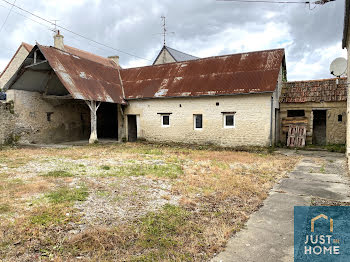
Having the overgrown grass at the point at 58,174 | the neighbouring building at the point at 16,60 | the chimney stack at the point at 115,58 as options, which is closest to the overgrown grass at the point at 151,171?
the overgrown grass at the point at 58,174

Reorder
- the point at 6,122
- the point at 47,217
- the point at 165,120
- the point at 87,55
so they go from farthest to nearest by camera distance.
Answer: the point at 87,55 < the point at 165,120 < the point at 6,122 < the point at 47,217

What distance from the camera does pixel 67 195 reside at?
5.45 m

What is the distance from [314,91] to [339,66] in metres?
5.88

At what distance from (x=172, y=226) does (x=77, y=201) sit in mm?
2181

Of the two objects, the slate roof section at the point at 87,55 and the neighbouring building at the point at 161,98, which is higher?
the slate roof section at the point at 87,55

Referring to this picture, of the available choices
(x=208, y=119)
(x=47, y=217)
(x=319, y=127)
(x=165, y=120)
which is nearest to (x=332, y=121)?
(x=319, y=127)

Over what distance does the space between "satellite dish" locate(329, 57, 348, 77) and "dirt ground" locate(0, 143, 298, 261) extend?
4656mm

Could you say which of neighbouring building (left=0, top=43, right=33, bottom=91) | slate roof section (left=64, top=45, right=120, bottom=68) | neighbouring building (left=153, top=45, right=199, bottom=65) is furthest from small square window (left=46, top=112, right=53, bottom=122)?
neighbouring building (left=153, top=45, right=199, bottom=65)

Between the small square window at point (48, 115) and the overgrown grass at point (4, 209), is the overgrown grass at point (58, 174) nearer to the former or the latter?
the overgrown grass at point (4, 209)

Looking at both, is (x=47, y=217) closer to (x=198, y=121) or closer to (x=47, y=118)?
(x=198, y=121)

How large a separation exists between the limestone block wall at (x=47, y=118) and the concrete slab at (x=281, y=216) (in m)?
14.5

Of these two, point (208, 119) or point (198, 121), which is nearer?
point (208, 119)

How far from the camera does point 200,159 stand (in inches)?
415

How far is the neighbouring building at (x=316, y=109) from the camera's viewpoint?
14508 millimetres
